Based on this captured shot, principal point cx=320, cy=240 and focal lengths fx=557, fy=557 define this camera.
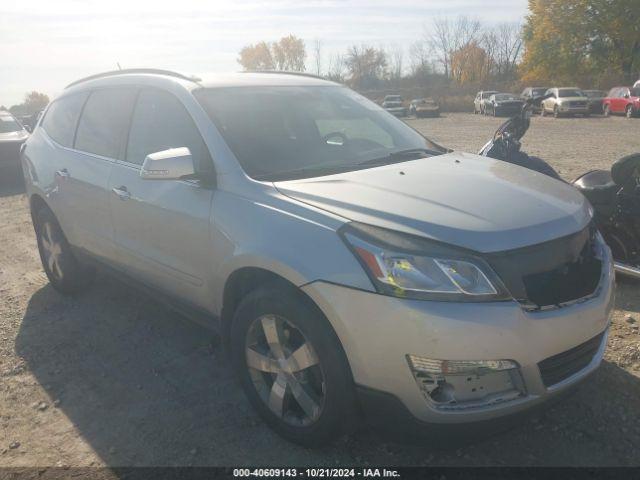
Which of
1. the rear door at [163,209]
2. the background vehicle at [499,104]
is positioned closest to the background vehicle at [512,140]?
the rear door at [163,209]

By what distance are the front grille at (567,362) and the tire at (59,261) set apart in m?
3.84

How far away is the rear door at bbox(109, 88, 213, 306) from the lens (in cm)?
317

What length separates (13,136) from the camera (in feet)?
40.9

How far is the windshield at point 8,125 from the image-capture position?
12.8 metres

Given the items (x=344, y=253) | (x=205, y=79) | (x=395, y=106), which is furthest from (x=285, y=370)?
(x=395, y=106)

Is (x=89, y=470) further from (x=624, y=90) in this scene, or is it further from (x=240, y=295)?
(x=624, y=90)

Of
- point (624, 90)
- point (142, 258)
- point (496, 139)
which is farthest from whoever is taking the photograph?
point (624, 90)

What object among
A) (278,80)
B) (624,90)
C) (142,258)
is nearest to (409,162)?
(278,80)

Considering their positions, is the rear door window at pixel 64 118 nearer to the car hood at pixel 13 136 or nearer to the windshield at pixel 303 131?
the windshield at pixel 303 131

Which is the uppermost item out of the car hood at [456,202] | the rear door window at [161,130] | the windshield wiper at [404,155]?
the rear door window at [161,130]

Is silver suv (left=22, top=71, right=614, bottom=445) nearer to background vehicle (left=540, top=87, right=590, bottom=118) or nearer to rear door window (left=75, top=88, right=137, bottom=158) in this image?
rear door window (left=75, top=88, right=137, bottom=158)

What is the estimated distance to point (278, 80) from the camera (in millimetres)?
3990

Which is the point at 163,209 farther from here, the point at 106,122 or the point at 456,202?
the point at 456,202

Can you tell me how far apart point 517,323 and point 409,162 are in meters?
1.42
